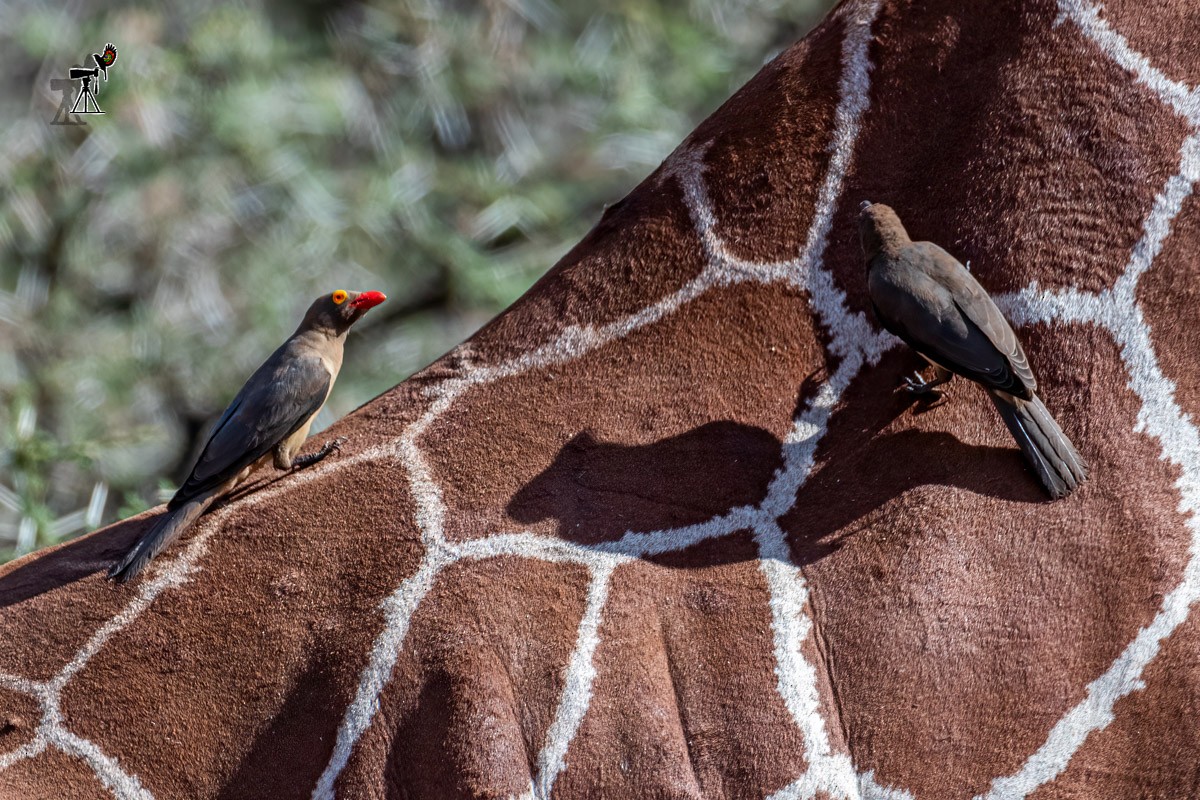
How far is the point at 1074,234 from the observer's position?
5.50 feet

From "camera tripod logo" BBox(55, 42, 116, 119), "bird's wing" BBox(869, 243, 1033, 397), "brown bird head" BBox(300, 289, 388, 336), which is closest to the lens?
"bird's wing" BBox(869, 243, 1033, 397)

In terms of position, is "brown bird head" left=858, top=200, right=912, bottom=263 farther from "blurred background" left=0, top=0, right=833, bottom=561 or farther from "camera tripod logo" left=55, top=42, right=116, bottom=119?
"camera tripod logo" left=55, top=42, right=116, bottom=119

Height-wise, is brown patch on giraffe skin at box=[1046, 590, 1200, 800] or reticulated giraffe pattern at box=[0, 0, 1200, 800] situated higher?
reticulated giraffe pattern at box=[0, 0, 1200, 800]

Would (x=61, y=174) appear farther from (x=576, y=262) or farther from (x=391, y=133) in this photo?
(x=576, y=262)

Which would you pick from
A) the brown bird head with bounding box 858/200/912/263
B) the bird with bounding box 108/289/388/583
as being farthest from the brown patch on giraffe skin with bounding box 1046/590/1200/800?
the bird with bounding box 108/289/388/583

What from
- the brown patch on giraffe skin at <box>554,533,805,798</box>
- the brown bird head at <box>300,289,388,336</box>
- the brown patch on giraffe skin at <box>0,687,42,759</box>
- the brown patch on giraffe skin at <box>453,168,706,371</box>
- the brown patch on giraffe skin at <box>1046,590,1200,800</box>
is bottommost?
the brown patch on giraffe skin at <box>1046,590,1200,800</box>

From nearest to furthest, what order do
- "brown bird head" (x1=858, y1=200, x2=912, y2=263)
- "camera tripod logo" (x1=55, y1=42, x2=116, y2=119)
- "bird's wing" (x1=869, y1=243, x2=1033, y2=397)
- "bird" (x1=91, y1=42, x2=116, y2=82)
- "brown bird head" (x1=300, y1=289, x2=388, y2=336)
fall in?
"bird's wing" (x1=869, y1=243, x2=1033, y2=397) < "brown bird head" (x1=858, y1=200, x2=912, y2=263) < "brown bird head" (x1=300, y1=289, x2=388, y2=336) < "bird" (x1=91, y1=42, x2=116, y2=82) < "camera tripod logo" (x1=55, y1=42, x2=116, y2=119)

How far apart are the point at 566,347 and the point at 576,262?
15 centimetres

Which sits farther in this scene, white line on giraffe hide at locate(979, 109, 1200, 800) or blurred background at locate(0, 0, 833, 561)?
blurred background at locate(0, 0, 833, 561)

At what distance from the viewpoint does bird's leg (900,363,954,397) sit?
64.9 inches

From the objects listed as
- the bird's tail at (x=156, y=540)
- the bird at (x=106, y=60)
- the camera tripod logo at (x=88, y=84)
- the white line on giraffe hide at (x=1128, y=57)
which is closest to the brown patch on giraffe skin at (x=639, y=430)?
the bird's tail at (x=156, y=540)

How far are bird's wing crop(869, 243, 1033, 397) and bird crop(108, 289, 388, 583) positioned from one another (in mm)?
840

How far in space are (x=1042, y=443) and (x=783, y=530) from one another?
13.9 inches

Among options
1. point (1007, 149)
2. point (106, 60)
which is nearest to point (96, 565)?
point (1007, 149)
